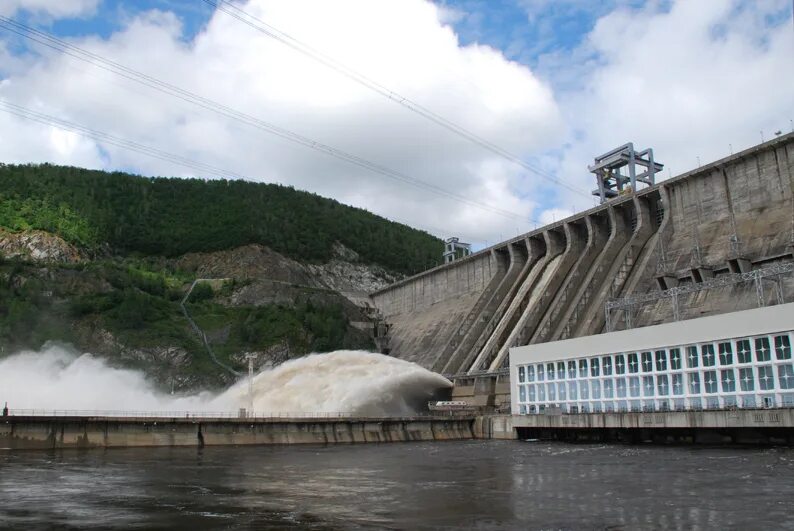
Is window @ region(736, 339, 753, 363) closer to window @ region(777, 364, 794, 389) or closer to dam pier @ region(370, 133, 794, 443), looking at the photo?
dam pier @ region(370, 133, 794, 443)

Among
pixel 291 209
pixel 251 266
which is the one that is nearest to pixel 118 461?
pixel 251 266

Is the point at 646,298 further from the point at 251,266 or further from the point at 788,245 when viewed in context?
the point at 251,266

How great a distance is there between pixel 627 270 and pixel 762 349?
64.5 feet

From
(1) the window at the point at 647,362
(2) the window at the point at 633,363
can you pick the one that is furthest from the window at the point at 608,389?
(1) the window at the point at 647,362

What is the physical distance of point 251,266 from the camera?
337 ft

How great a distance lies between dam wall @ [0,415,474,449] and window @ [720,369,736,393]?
60.9 ft

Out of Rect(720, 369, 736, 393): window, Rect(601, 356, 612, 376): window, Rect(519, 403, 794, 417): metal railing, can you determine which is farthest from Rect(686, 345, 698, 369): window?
Rect(601, 356, 612, 376): window

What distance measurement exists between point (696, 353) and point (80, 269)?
7243 centimetres

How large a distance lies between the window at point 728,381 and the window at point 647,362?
421 centimetres

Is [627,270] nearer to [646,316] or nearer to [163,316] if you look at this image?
[646,316]

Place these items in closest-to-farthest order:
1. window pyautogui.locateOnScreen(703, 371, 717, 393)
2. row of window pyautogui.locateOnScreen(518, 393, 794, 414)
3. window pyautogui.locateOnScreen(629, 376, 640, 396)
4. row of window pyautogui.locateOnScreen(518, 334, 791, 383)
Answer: row of window pyautogui.locateOnScreen(518, 393, 794, 414) → row of window pyautogui.locateOnScreen(518, 334, 791, 383) → window pyautogui.locateOnScreen(703, 371, 717, 393) → window pyautogui.locateOnScreen(629, 376, 640, 396)

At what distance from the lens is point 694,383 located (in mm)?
33281

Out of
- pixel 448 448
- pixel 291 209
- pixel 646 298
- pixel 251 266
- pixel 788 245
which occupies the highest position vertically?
pixel 291 209

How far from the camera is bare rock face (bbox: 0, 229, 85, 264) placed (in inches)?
3772
